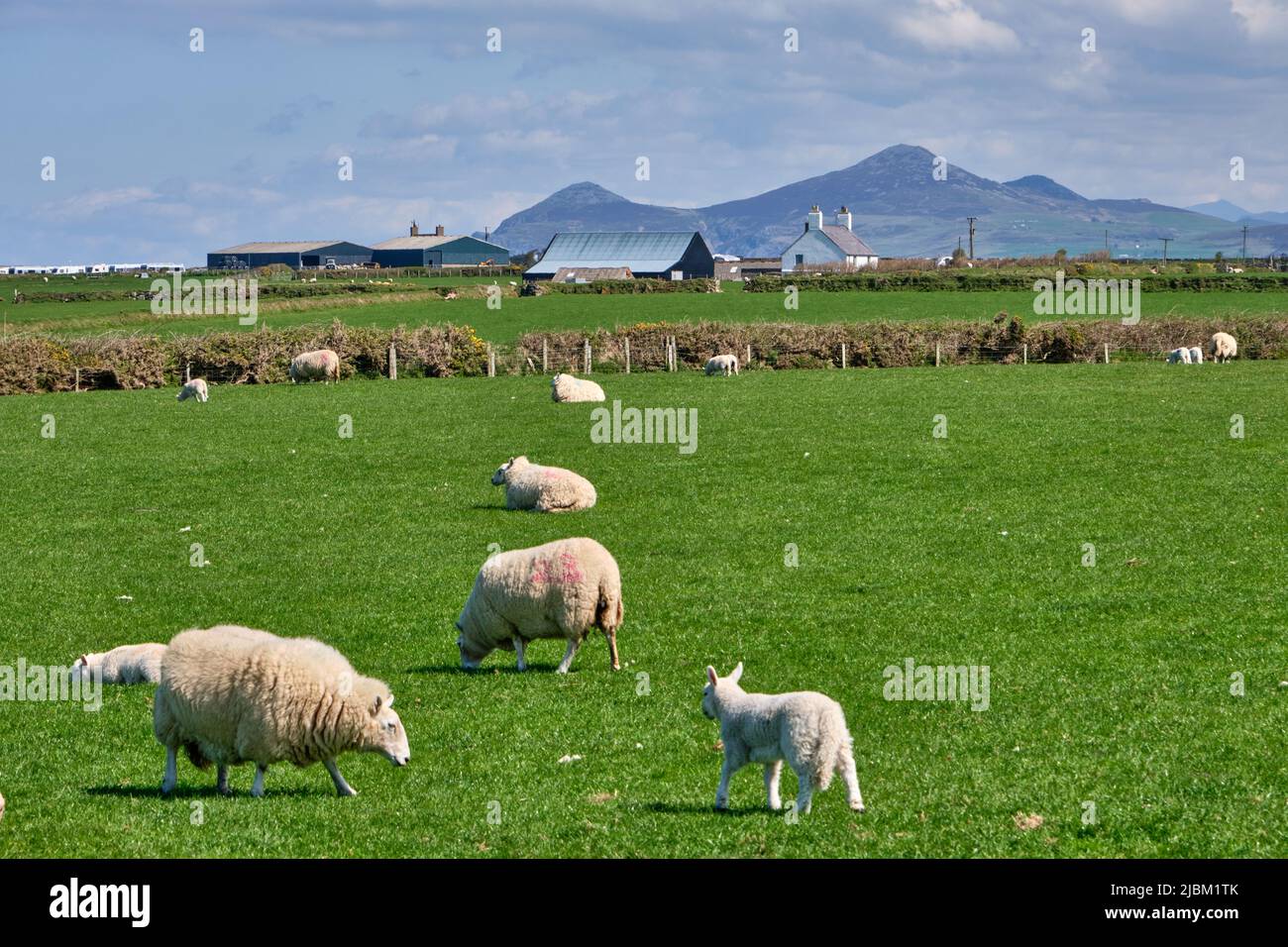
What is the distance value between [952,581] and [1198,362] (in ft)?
149

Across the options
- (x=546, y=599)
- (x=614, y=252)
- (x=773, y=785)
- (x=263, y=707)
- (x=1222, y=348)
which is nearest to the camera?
(x=773, y=785)

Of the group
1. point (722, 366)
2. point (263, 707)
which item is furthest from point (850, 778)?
point (722, 366)

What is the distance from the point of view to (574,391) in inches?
1962

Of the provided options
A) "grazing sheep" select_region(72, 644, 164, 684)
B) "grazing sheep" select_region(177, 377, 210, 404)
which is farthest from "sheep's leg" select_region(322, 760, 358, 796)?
"grazing sheep" select_region(177, 377, 210, 404)

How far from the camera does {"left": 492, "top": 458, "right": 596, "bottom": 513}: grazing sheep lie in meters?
28.6

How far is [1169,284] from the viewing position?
115875 mm

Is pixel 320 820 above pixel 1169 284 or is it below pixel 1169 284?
below

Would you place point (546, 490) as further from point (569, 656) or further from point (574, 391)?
point (574, 391)

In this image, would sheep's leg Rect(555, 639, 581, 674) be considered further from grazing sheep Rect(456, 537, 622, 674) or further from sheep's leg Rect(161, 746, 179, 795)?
sheep's leg Rect(161, 746, 179, 795)

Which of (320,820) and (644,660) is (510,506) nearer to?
(644,660)

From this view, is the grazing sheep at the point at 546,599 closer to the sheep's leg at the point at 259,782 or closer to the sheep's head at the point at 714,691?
the sheep's head at the point at 714,691

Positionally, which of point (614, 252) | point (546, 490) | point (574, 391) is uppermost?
point (614, 252)

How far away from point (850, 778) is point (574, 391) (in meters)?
39.5
